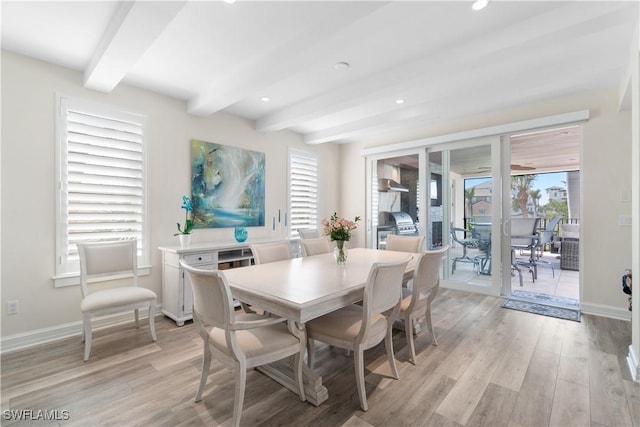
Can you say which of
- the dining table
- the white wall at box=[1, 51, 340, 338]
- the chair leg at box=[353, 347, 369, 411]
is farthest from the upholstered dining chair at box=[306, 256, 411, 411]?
the white wall at box=[1, 51, 340, 338]

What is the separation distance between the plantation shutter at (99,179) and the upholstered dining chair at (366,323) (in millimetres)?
2524

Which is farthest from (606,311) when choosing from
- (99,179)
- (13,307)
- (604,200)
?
(13,307)

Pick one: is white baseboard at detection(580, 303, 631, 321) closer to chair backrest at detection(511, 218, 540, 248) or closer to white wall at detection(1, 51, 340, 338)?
chair backrest at detection(511, 218, 540, 248)

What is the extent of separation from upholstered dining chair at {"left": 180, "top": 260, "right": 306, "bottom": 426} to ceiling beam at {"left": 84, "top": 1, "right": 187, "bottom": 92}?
1651mm

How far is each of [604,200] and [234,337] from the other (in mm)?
4338

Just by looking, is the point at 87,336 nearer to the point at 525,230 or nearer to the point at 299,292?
the point at 299,292

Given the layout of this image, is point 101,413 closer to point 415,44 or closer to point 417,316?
point 417,316

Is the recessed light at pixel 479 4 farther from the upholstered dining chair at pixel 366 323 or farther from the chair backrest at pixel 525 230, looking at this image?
the chair backrest at pixel 525 230

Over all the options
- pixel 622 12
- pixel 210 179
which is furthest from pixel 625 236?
pixel 210 179

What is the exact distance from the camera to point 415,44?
2.50 m

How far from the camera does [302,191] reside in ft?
17.5

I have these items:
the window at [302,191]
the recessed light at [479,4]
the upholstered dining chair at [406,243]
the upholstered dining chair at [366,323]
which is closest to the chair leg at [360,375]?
the upholstered dining chair at [366,323]

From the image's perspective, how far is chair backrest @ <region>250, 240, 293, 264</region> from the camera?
9.58ft

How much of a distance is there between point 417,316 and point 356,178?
3688mm
